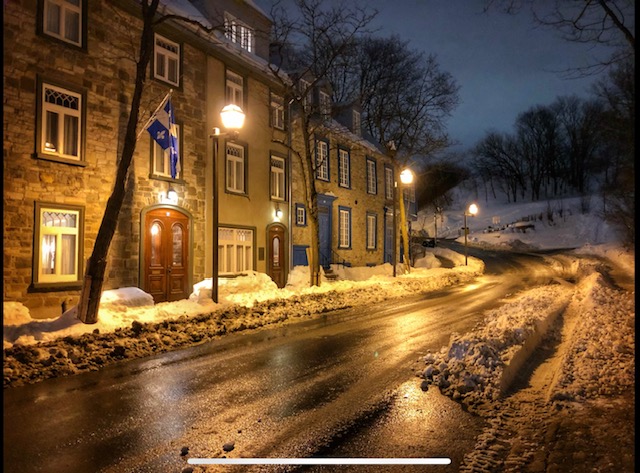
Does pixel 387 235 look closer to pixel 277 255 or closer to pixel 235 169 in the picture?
pixel 277 255

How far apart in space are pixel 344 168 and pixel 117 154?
15842 millimetres

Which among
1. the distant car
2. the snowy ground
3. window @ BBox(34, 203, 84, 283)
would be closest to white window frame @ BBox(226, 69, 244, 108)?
the snowy ground

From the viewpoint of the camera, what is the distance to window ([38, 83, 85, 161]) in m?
12.1

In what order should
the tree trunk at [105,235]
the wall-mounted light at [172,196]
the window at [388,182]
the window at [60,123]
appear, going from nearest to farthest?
the tree trunk at [105,235] < the window at [60,123] < the wall-mounted light at [172,196] < the window at [388,182]

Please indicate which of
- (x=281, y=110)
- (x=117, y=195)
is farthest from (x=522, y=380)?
(x=281, y=110)

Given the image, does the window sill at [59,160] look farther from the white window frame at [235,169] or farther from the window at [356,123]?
the window at [356,123]

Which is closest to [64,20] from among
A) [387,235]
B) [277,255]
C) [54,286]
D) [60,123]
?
[60,123]

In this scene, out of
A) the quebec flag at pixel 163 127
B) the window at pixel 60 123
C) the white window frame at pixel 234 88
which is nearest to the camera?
the window at pixel 60 123

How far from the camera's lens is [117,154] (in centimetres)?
1383

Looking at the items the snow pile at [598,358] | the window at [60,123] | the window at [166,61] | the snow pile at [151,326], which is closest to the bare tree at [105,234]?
the snow pile at [151,326]

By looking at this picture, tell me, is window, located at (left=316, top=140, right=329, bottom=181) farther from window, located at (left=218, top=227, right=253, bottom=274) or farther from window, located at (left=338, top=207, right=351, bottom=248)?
window, located at (left=218, top=227, right=253, bottom=274)

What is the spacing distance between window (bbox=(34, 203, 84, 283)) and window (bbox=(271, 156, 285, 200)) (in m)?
9.06

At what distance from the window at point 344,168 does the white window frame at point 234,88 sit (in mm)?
9266

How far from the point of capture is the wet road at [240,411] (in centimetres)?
442
